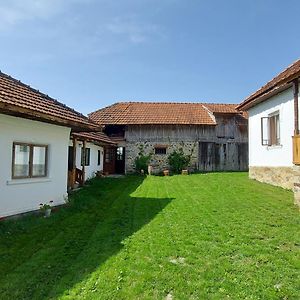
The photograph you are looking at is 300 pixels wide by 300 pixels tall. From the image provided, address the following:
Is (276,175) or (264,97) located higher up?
(264,97)

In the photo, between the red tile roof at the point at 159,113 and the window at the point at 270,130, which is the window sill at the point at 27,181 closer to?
the window at the point at 270,130

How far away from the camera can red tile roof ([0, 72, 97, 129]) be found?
698cm

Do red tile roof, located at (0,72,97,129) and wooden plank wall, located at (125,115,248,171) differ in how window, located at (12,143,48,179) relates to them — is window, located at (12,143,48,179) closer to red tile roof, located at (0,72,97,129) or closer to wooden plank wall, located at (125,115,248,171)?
red tile roof, located at (0,72,97,129)

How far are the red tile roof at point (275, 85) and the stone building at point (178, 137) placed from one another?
32.6ft

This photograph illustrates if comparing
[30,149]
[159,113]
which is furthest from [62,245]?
[159,113]

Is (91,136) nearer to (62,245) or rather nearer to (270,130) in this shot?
(270,130)

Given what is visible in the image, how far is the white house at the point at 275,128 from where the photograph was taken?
1073 cm

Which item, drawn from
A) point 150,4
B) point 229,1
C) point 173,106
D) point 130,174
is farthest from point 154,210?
point 173,106

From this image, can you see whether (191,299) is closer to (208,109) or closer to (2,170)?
(2,170)

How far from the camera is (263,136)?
13922 mm

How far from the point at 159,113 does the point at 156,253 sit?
22981mm

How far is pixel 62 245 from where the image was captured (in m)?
5.95

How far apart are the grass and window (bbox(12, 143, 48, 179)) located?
1.32m

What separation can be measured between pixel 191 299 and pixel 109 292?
104 centimetres
